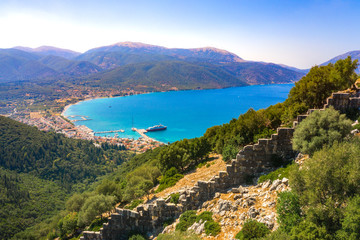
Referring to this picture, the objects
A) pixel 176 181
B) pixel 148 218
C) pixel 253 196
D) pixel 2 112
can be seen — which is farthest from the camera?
pixel 2 112

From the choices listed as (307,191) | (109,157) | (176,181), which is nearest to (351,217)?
(307,191)

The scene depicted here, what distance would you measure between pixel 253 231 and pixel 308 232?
2.64m

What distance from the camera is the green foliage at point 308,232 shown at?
7204 millimetres

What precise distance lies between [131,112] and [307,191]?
18396 cm

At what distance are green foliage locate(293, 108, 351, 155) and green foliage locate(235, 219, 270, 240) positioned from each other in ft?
16.4

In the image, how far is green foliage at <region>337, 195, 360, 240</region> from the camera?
257 inches

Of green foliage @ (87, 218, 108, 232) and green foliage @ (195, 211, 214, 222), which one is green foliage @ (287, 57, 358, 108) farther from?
green foliage @ (87, 218, 108, 232)

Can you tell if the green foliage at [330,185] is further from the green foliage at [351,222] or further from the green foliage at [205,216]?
the green foliage at [205,216]

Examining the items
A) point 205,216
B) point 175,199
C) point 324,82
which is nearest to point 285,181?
point 205,216

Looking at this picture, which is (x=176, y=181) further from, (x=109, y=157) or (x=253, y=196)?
(x=109, y=157)

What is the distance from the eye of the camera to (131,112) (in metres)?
185

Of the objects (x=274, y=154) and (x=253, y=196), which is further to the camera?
(x=274, y=154)

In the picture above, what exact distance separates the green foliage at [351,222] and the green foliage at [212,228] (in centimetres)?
572

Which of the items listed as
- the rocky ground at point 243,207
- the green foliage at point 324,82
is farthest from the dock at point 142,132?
the rocky ground at point 243,207
